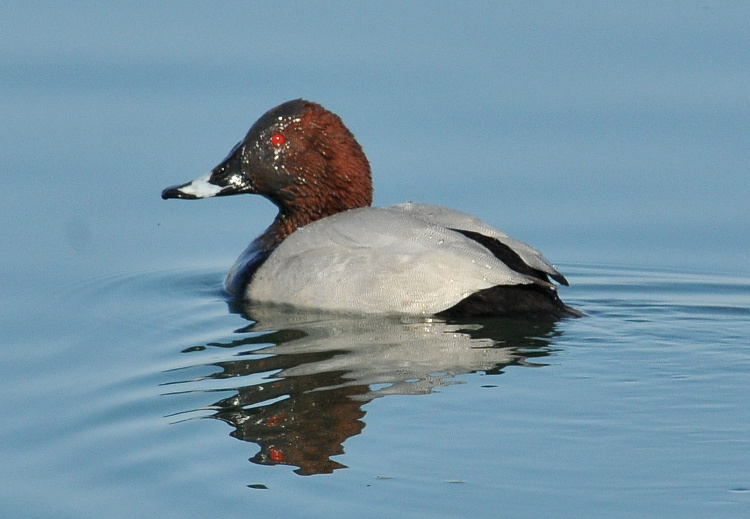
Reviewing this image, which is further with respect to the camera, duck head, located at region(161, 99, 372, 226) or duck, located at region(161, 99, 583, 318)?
duck head, located at region(161, 99, 372, 226)

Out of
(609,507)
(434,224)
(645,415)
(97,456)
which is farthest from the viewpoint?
(434,224)

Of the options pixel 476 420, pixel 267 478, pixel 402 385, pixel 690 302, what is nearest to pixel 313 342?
pixel 402 385

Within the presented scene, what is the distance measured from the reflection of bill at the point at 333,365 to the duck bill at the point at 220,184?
1082mm

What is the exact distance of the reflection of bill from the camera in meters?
5.93

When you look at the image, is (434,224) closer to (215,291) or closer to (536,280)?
(536,280)

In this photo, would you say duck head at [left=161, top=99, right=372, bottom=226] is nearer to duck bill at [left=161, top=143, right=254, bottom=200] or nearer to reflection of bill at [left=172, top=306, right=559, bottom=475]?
duck bill at [left=161, top=143, right=254, bottom=200]

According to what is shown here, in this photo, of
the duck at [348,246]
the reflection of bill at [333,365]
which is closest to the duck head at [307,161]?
the duck at [348,246]

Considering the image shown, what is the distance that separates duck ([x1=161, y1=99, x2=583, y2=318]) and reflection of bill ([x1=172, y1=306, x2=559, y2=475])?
143mm

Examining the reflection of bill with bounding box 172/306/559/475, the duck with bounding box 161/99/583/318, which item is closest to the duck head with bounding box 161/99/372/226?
the duck with bounding box 161/99/583/318

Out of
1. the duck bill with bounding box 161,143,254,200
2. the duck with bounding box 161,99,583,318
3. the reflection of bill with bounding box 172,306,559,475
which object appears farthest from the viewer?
the duck bill with bounding box 161,143,254,200

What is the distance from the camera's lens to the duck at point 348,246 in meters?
7.70

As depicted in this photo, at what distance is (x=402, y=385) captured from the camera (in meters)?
6.52

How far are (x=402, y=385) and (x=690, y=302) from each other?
263 cm

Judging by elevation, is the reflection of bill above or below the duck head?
below
